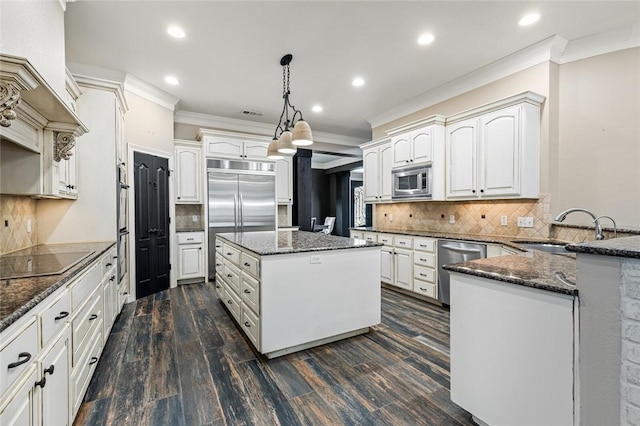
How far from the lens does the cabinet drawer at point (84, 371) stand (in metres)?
1.62

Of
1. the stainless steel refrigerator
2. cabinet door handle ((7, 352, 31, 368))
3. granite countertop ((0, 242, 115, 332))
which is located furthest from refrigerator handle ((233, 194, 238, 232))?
cabinet door handle ((7, 352, 31, 368))

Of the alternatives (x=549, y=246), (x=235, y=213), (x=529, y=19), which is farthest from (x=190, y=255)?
(x=529, y=19)

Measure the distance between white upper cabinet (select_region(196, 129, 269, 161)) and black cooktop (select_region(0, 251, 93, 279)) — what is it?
3.08 m

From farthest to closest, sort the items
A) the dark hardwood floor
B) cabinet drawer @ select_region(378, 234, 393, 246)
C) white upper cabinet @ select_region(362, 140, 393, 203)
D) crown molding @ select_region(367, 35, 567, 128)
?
white upper cabinet @ select_region(362, 140, 393, 203) → cabinet drawer @ select_region(378, 234, 393, 246) → crown molding @ select_region(367, 35, 567, 128) → the dark hardwood floor

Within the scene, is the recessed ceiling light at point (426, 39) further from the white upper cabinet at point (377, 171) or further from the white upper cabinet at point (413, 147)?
the white upper cabinet at point (377, 171)

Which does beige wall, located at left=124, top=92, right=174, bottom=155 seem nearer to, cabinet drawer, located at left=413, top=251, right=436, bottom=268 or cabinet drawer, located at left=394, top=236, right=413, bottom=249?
cabinet drawer, located at left=394, top=236, right=413, bottom=249

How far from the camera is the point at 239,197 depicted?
5250 mm

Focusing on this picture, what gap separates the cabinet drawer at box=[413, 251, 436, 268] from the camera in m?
3.72

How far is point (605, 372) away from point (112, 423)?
7.94ft

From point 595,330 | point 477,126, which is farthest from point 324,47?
point 595,330

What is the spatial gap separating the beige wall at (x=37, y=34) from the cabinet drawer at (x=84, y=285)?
1249 mm

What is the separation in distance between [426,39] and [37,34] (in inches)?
126

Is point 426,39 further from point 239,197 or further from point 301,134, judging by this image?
point 239,197

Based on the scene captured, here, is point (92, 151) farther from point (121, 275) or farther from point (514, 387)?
point (514, 387)
